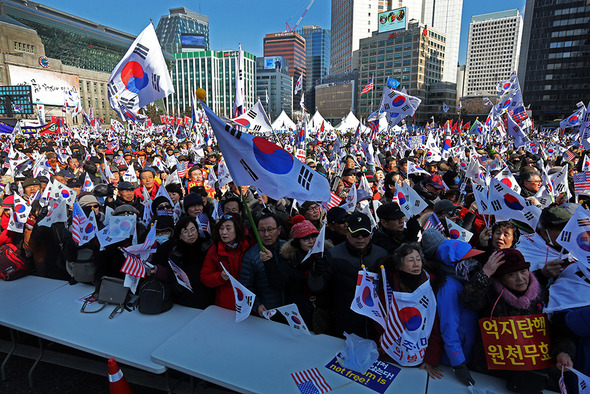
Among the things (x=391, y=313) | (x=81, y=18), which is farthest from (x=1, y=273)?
(x=81, y=18)

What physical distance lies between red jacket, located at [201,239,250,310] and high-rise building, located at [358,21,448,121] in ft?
329

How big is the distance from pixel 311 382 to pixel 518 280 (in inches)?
64.5

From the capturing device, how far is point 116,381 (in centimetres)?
298

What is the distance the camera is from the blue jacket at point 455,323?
2.61 meters

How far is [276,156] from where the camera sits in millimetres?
3232

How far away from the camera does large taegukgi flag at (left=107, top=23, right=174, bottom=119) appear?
6.33 metres

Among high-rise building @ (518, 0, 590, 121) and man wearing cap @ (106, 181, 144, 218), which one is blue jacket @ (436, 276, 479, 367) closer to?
man wearing cap @ (106, 181, 144, 218)

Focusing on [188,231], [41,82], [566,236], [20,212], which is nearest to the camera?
[566,236]

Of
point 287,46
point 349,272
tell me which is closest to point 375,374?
point 349,272

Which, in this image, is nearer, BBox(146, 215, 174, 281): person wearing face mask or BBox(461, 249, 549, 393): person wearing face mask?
BBox(461, 249, 549, 393): person wearing face mask

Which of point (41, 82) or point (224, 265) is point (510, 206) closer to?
point (224, 265)

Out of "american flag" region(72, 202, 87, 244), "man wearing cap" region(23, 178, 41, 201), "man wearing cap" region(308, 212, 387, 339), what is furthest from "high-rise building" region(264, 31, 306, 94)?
"man wearing cap" region(308, 212, 387, 339)

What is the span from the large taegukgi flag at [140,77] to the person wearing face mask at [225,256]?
3876mm

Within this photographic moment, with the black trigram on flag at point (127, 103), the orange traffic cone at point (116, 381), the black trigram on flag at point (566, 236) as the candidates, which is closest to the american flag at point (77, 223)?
the orange traffic cone at point (116, 381)
